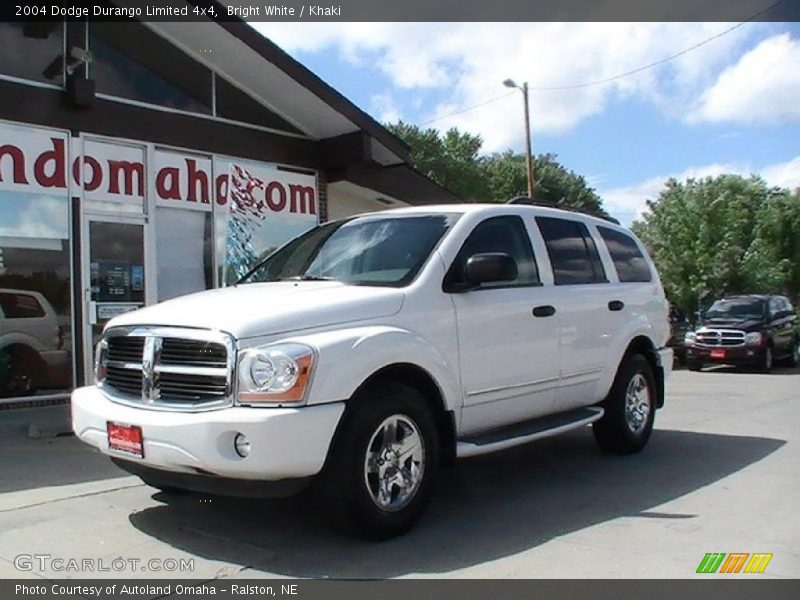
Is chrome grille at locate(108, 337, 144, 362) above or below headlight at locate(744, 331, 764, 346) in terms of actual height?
above

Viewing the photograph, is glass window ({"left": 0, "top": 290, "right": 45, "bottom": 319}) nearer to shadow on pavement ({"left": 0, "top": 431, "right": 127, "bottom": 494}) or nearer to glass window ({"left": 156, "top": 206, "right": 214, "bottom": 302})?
glass window ({"left": 156, "top": 206, "right": 214, "bottom": 302})

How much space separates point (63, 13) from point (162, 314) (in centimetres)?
675

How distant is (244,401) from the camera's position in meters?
4.19

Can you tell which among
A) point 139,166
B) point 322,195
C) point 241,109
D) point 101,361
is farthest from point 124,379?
point 322,195

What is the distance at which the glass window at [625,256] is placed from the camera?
23.3 ft

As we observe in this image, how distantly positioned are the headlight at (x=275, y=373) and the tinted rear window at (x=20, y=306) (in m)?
6.16

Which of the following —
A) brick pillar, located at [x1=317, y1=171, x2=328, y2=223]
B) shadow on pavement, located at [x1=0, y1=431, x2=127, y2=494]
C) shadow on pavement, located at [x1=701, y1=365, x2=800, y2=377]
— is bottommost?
shadow on pavement, located at [x1=701, y1=365, x2=800, y2=377]

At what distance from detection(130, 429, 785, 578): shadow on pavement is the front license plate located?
24.0 inches

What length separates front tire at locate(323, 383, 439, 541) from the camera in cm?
432

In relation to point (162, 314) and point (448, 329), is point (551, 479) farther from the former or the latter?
point (162, 314)

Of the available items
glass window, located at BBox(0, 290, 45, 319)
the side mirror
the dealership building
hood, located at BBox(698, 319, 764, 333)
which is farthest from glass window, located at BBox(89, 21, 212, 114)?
hood, located at BBox(698, 319, 764, 333)

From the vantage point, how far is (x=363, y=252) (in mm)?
5527

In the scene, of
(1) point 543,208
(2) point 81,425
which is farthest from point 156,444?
(1) point 543,208

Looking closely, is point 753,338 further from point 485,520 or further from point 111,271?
point 485,520
